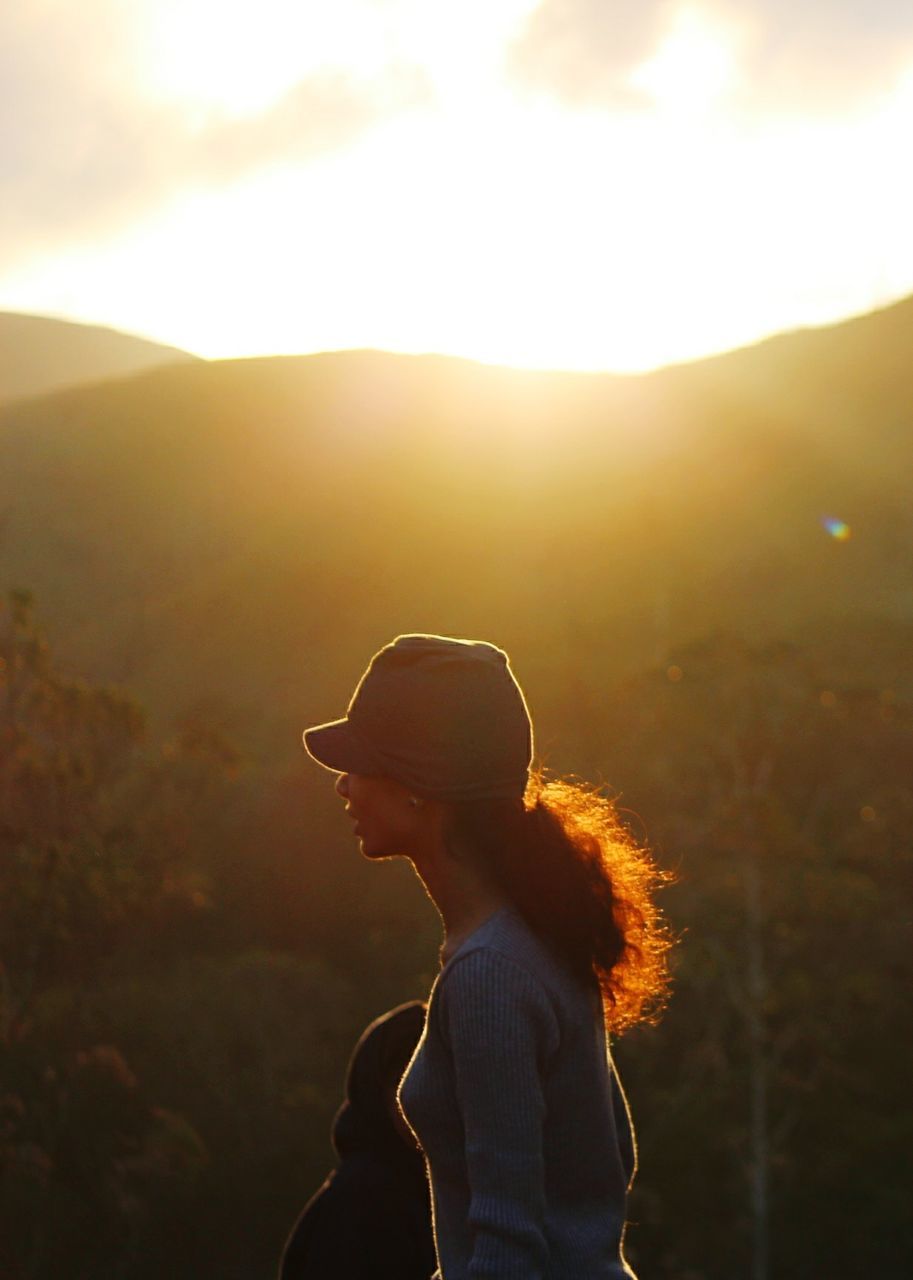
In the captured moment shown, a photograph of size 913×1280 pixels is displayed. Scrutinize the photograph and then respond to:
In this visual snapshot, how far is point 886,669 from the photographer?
3612cm

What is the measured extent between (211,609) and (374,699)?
54055 millimetres

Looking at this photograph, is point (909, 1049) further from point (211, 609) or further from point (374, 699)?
point (211, 609)

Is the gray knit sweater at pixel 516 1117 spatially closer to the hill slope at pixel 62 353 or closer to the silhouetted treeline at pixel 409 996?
the silhouetted treeline at pixel 409 996

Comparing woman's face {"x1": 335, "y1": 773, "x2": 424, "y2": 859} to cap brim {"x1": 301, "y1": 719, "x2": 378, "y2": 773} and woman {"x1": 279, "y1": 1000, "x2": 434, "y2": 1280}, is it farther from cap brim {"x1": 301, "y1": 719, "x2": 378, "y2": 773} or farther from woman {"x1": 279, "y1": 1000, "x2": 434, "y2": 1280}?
woman {"x1": 279, "y1": 1000, "x2": 434, "y2": 1280}

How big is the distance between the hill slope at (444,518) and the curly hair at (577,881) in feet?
102

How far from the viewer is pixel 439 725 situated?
2.09 m

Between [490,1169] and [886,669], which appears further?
[886,669]

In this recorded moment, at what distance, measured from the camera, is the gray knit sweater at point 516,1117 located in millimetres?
1860

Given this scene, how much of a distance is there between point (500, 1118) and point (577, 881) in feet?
1.27

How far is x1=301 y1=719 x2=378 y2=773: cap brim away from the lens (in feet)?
6.99

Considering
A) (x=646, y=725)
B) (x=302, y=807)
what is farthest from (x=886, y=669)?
(x=302, y=807)

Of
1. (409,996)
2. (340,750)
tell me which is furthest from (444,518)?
(340,750)

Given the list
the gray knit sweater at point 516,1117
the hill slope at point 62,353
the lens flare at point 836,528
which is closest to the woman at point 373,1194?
the gray knit sweater at point 516,1117

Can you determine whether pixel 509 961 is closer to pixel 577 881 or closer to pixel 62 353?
pixel 577 881
